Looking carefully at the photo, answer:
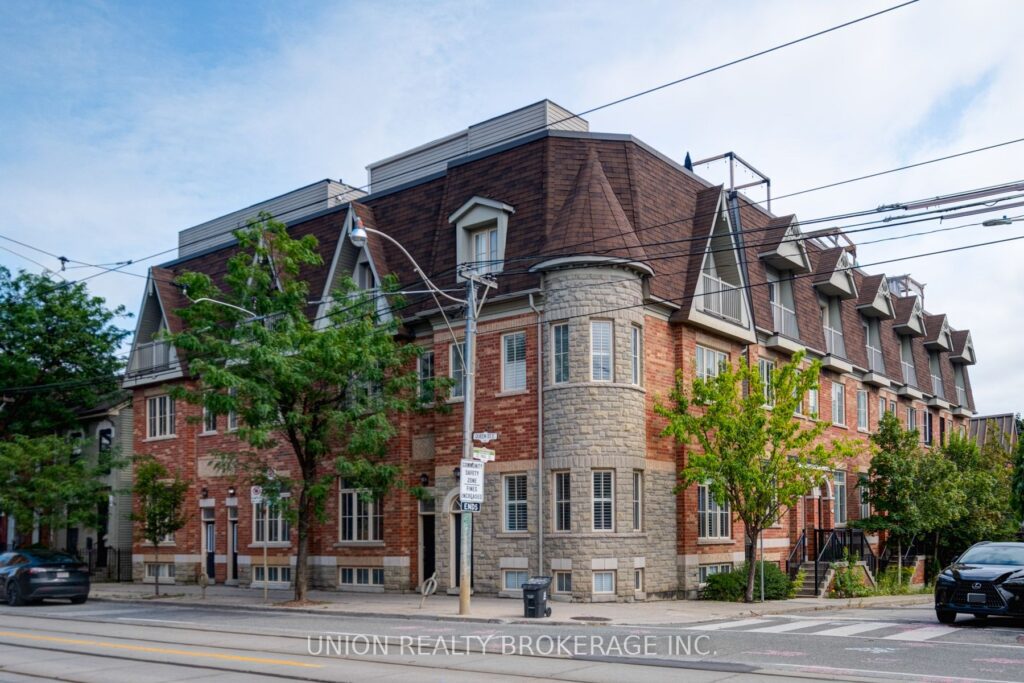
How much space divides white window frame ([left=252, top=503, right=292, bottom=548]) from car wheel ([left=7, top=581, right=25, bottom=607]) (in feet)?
23.0

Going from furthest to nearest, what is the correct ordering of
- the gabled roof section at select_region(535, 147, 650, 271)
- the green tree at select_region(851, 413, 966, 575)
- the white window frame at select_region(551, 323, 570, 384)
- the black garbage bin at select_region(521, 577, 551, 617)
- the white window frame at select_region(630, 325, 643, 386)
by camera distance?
the green tree at select_region(851, 413, 966, 575)
the white window frame at select_region(630, 325, 643, 386)
the white window frame at select_region(551, 323, 570, 384)
the gabled roof section at select_region(535, 147, 650, 271)
the black garbage bin at select_region(521, 577, 551, 617)

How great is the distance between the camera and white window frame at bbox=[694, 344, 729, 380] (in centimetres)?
2758

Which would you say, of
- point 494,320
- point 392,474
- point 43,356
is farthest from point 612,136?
point 43,356

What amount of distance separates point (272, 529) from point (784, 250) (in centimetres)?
1775

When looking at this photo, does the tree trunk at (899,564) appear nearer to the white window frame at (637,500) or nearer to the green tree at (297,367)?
the white window frame at (637,500)

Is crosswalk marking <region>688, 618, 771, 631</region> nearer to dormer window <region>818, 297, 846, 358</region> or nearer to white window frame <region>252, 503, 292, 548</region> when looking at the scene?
white window frame <region>252, 503, 292, 548</region>

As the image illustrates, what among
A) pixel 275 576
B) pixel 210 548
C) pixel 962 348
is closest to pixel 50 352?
pixel 210 548

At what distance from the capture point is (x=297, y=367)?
2316 centimetres

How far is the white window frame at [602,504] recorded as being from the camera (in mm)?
23875

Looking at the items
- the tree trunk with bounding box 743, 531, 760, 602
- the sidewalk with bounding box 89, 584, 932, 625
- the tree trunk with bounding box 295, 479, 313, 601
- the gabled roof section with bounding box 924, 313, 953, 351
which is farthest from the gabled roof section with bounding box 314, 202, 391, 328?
the gabled roof section with bounding box 924, 313, 953, 351

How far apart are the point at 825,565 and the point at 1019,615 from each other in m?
10.8

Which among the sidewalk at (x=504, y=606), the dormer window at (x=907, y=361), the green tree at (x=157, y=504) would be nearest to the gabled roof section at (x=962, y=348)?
the dormer window at (x=907, y=361)

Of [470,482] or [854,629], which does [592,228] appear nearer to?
[470,482]

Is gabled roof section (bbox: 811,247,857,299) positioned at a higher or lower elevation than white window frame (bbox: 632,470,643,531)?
higher
